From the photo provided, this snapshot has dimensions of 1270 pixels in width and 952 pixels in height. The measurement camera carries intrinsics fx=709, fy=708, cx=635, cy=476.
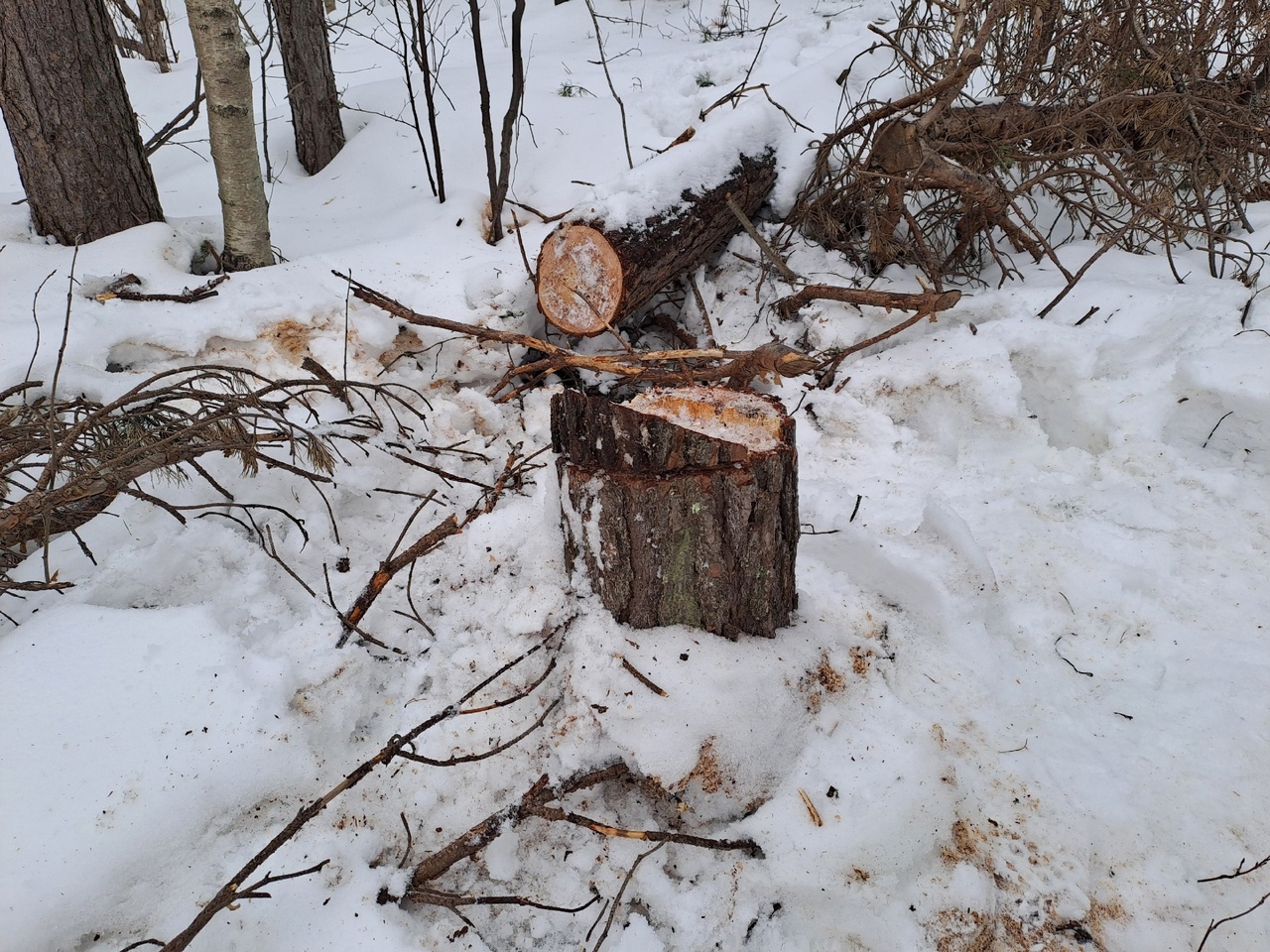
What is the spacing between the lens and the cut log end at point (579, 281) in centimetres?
A: 266

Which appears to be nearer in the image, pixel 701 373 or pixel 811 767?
pixel 811 767

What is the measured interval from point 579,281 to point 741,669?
5.48ft

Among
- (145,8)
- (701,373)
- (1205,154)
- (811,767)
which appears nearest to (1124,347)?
(1205,154)

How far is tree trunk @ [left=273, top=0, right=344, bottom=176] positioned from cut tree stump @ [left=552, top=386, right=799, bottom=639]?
128 inches

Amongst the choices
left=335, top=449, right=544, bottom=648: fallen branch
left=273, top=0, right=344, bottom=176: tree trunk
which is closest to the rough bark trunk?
left=335, top=449, right=544, bottom=648: fallen branch

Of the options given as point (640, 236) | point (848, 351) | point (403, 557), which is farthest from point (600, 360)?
point (403, 557)

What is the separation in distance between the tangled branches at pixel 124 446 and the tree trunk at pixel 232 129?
0.92 metres

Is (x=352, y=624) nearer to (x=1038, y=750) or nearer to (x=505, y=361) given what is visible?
(x=505, y=361)

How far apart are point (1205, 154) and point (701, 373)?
2.38 metres

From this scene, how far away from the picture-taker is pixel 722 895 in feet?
4.71

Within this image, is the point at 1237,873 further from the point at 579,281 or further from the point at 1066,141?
the point at 1066,141

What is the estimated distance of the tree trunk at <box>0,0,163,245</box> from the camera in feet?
8.73

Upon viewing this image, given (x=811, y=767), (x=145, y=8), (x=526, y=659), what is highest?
(x=145, y=8)

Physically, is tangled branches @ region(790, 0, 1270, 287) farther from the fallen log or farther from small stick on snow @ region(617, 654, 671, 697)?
small stick on snow @ region(617, 654, 671, 697)
